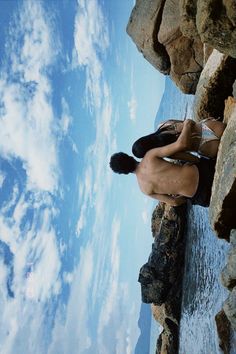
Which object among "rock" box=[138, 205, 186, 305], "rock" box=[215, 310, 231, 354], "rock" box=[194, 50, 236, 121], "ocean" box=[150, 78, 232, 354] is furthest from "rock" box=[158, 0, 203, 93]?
"rock" box=[215, 310, 231, 354]

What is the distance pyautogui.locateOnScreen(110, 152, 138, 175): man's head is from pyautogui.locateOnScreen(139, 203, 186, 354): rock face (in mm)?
6114

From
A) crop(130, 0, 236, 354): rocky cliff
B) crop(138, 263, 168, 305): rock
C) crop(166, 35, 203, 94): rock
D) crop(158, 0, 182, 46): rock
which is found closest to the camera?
crop(130, 0, 236, 354): rocky cliff

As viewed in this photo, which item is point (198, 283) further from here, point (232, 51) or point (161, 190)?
point (232, 51)

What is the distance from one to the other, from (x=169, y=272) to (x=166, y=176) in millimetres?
6790

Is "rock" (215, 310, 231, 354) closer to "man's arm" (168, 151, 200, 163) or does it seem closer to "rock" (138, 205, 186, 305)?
"man's arm" (168, 151, 200, 163)

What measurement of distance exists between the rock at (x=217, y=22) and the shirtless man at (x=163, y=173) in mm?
1875

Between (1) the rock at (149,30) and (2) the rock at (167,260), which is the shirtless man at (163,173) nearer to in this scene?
(2) the rock at (167,260)

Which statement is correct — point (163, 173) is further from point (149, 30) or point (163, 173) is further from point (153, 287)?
point (153, 287)

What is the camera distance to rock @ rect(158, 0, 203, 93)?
1052cm

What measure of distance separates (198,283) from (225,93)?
567cm

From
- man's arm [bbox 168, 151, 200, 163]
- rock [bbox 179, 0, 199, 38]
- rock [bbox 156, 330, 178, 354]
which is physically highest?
rock [bbox 179, 0, 199, 38]

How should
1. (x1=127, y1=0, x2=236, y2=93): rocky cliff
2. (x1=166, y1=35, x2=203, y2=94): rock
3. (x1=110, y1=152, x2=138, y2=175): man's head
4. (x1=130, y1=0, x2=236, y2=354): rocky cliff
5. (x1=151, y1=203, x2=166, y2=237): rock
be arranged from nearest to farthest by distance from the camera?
(x1=130, y1=0, x2=236, y2=354): rocky cliff
(x1=110, y1=152, x2=138, y2=175): man's head
(x1=127, y1=0, x2=236, y2=93): rocky cliff
(x1=166, y1=35, x2=203, y2=94): rock
(x1=151, y1=203, x2=166, y2=237): rock

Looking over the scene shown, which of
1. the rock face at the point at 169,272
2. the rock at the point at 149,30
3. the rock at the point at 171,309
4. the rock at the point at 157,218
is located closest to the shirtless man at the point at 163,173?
the rock face at the point at 169,272

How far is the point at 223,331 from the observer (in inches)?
277
